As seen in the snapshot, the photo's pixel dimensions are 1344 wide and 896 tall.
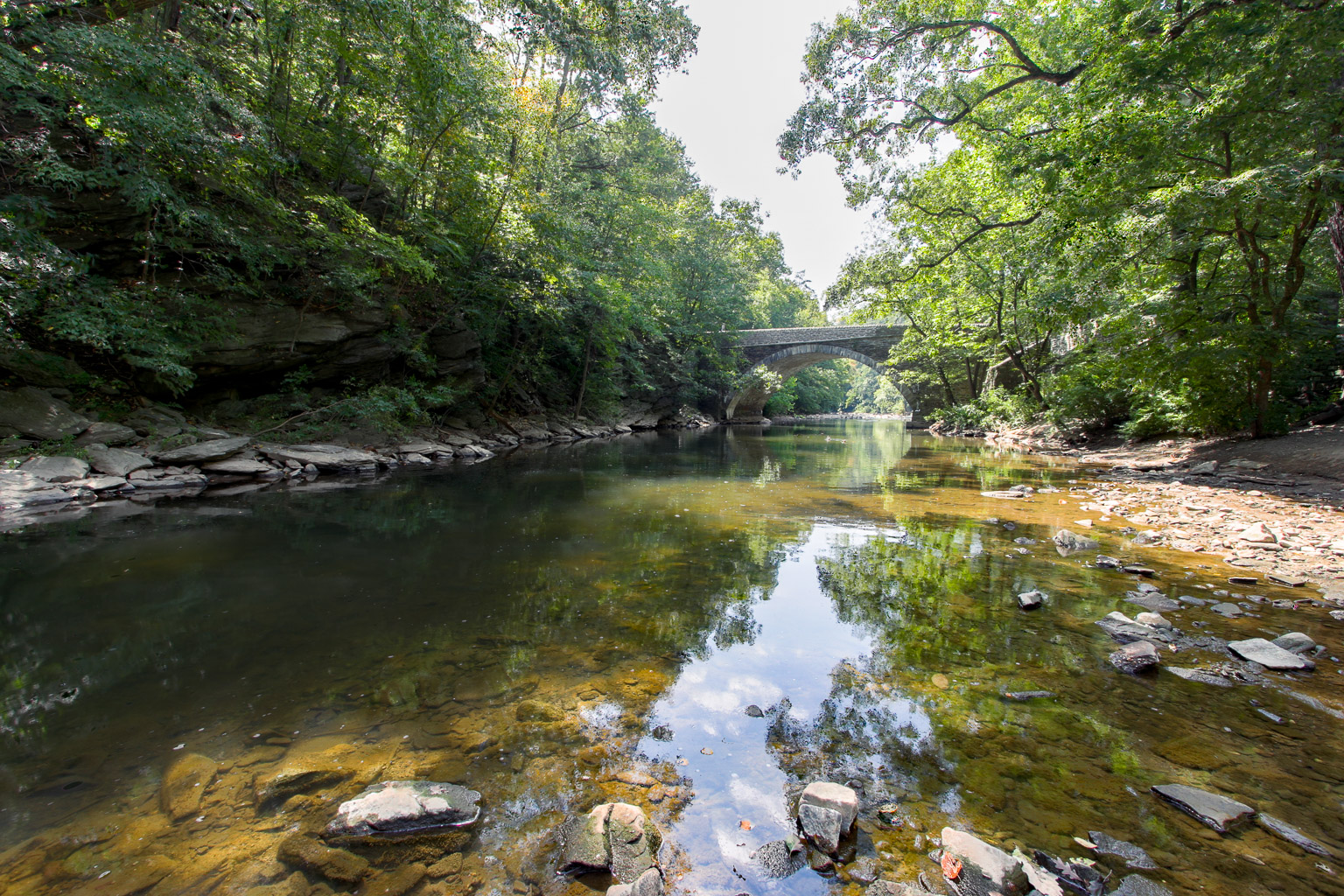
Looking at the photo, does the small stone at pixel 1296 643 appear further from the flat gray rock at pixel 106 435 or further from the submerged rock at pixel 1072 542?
the flat gray rock at pixel 106 435

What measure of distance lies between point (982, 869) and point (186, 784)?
267 cm

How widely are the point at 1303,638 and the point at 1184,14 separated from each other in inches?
369

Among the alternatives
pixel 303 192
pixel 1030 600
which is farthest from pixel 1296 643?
pixel 303 192

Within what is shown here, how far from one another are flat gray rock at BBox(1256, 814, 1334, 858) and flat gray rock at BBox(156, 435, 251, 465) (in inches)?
434

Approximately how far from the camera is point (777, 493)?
8.16m

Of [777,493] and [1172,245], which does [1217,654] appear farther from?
[1172,245]

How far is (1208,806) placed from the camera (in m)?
1.74

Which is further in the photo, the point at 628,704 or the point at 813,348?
the point at 813,348

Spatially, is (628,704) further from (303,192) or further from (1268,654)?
(303,192)

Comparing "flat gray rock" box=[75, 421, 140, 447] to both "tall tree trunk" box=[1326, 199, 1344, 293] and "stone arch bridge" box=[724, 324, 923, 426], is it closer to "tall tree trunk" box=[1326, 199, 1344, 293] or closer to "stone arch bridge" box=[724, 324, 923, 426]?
"tall tree trunk" box=[1326, 199, 1344, 293]

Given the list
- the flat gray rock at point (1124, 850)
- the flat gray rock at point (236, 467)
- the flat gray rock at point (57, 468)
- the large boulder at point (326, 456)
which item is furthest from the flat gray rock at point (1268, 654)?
the large boulder at point (326, 456)

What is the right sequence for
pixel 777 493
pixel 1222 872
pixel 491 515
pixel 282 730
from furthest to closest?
pixel 777 493 < pixel 491 515 < pixel 282 730 < pixel 1222 872

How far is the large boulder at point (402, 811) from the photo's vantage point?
65.8 inches

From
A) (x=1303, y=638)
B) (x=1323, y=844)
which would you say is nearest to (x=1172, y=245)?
(x=1303, y=638)
